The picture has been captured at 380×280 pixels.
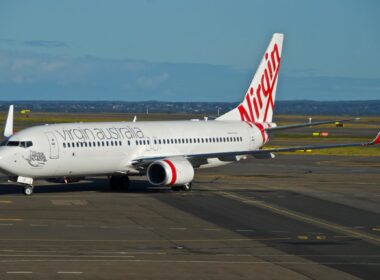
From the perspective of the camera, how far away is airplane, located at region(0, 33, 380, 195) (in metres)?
53.4

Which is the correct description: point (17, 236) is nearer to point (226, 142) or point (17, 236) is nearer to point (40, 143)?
point (40, 143)

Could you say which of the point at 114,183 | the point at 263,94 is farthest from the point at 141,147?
the point at 263,94

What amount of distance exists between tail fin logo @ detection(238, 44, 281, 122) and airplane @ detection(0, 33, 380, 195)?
0.23 feet

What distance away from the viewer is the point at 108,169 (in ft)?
185

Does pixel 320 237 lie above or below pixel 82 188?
below

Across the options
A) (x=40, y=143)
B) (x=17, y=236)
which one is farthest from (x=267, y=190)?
(x=17, y=236)

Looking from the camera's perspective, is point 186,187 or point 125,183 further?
point 125,183

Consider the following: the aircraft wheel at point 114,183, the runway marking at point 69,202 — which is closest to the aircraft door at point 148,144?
the aircraft wheel at point 114,183

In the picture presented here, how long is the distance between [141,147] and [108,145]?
2610 mm

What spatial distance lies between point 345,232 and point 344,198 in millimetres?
14118

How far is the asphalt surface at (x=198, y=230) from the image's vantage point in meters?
31.6

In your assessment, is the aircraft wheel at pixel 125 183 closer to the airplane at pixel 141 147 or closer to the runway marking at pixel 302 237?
the airplane at pixel 141 147

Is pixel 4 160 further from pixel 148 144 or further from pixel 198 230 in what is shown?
pixel 198 230

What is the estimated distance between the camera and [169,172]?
182 feet
